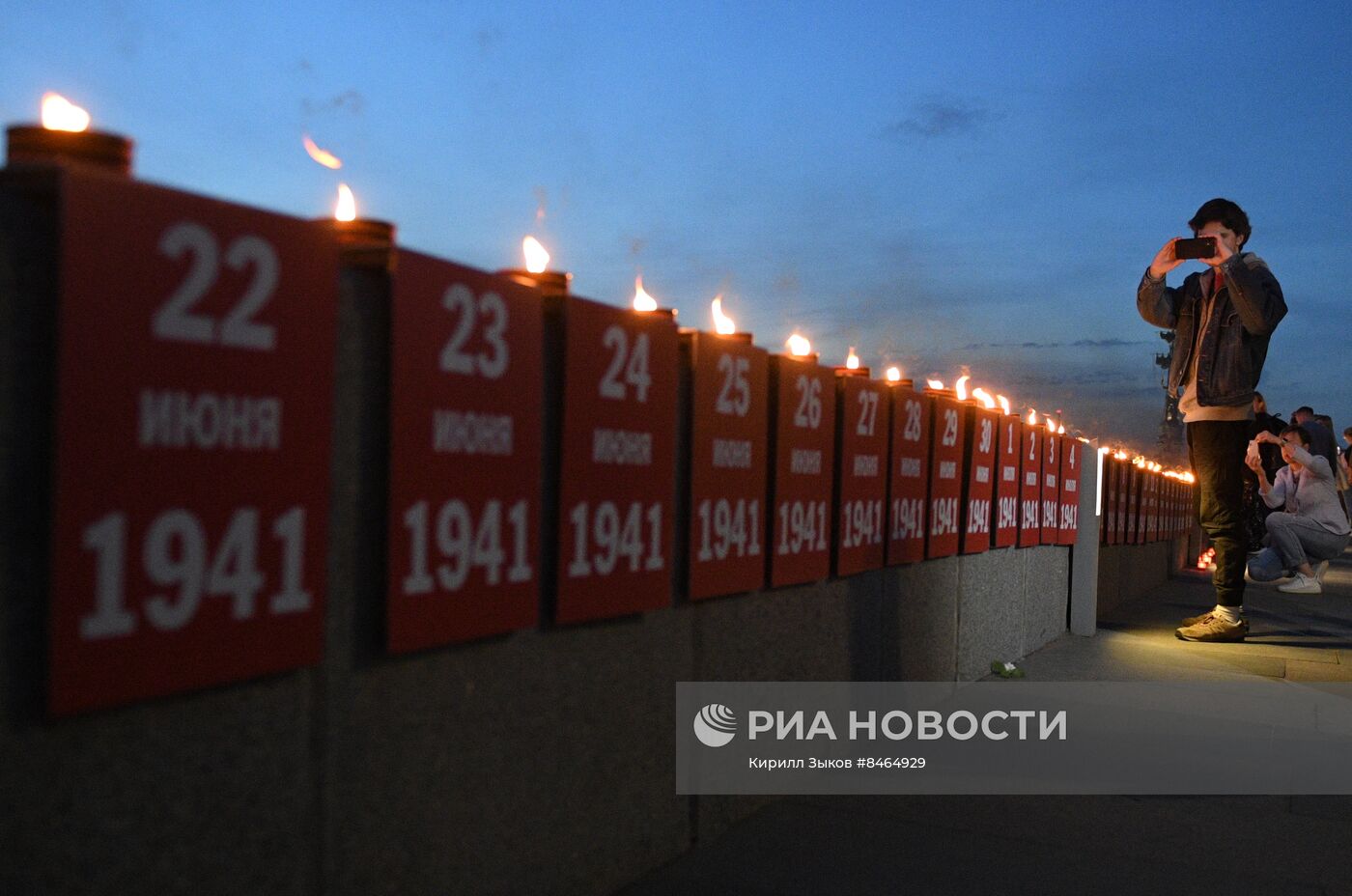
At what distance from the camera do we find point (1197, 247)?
7.95m

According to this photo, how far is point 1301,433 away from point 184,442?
15.1 m

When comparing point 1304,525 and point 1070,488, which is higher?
point 1070,488

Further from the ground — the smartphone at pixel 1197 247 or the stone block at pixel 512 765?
the smartphone at pixel 1197 247

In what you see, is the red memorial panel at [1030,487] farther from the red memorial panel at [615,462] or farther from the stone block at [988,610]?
the red memorial panel at [615,462]

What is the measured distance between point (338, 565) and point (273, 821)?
1.56ft

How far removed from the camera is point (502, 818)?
284 centimetres

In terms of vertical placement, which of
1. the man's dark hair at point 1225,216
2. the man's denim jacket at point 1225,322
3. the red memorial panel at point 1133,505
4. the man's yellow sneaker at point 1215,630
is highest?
the man's dark hair at point 1225,216

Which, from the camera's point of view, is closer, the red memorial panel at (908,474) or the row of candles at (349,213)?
the row of candles at (349,213)

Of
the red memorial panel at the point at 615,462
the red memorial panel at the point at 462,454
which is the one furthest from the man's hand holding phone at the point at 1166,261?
the red memorial panel at the point at 462,454

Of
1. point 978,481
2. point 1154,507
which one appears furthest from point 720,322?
point 1154,507

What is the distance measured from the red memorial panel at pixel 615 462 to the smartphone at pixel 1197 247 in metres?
5.67

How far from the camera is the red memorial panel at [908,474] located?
5391 millimetres

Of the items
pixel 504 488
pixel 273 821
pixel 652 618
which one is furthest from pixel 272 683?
pixel 652 618

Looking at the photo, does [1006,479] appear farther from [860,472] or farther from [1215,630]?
[1215,630]
